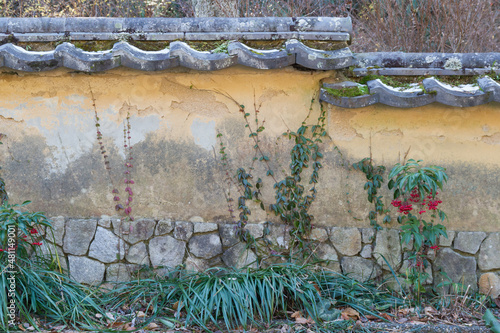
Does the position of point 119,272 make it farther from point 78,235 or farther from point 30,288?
point 30,288

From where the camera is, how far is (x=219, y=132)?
4117 mm

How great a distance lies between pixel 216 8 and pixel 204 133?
385cm

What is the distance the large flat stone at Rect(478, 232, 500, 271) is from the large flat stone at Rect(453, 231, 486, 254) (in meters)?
0.05

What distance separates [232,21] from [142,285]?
241cm

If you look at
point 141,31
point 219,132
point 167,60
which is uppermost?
point 141,31

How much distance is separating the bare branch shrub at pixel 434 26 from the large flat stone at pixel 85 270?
5.65 m

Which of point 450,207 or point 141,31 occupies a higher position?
point 141,31

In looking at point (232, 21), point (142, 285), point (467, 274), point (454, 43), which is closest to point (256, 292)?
point (142, 285)

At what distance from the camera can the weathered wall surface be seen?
13.3 feet

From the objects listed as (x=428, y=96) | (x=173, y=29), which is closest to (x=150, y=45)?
(x=173, y=29)

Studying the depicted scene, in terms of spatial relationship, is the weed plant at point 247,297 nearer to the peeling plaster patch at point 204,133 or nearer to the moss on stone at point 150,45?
the peeling plaster patch at point 204,133

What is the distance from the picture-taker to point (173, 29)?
12.8 feet

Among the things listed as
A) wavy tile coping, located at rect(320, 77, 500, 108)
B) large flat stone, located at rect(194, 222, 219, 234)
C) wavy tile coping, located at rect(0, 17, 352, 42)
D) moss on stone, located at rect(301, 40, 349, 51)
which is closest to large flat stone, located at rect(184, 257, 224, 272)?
large flat stone, located at rect(194, 222, 219, 234)

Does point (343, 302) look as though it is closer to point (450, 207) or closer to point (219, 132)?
point (450, 207)
